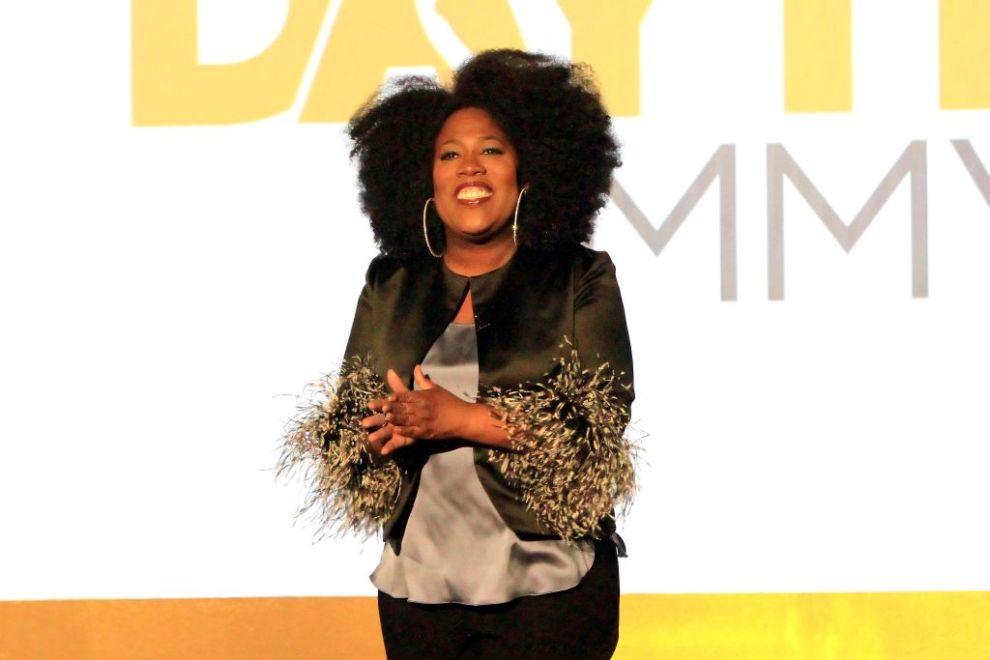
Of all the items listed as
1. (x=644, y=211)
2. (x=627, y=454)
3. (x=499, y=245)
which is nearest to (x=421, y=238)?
(x=499, y=245)

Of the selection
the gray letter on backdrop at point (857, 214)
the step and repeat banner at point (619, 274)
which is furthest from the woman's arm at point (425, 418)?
the gray letter on backdrop at point (857, 214)

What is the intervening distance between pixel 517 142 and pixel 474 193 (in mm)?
121

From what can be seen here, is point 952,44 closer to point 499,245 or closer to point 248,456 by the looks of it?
point 499,245

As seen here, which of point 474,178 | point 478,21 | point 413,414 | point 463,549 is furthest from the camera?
point 478,21

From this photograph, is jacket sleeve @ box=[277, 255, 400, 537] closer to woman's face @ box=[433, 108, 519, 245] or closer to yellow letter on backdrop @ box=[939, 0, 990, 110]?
woman's face @ box=[433, 108, 519, 245]

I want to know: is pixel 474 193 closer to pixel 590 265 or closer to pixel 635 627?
pixel 590 265

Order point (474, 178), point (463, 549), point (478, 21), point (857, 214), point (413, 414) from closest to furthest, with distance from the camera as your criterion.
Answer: point (413, 414), point (463, 549), point (474, 178), point (857, 214), point (478, 21)

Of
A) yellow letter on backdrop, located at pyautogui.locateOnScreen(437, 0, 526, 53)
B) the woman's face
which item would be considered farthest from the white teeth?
yellow letter on backdrop, located at pyautogui.locateOnScreen(437, 0, 526, 53)

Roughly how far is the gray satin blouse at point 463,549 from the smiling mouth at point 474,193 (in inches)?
9.0

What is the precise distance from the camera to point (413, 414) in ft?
5.87

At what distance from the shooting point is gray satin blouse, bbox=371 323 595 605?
1.88m

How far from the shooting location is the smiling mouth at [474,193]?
2.01 metres

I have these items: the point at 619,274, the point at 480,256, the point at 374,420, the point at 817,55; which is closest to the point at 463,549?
the point at 374,420

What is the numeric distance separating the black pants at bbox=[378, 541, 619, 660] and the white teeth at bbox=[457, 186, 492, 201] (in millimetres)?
517
